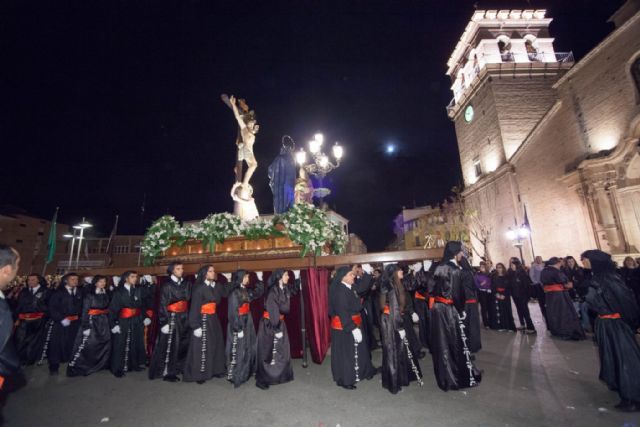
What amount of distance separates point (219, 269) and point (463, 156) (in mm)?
28244

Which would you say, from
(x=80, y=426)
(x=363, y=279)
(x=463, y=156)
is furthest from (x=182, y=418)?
(x=463, y=156)

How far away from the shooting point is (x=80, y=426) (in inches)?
165

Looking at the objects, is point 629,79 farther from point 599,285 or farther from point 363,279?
point 363,279

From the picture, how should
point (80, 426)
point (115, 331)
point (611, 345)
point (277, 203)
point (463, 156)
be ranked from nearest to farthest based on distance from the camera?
point (80, 426)
point (611, 345)
point (115, 331)
point (277, 203)
point (463, 156)

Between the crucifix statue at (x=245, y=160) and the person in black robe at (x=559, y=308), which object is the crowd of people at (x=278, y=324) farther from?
the crucifix statue at (x=245, y=160)

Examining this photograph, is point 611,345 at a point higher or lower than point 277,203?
lower

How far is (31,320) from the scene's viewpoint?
767 centimetres

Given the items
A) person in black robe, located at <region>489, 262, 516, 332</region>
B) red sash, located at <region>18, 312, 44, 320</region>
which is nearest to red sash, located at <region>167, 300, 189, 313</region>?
red sash, located at <region>18, 312, 44, 320</region>

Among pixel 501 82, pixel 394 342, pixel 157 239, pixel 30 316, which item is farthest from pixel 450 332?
pixel 501 82

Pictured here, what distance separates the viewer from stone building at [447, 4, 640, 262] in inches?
585

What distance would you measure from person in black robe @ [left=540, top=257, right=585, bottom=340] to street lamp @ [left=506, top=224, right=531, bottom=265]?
1139cm

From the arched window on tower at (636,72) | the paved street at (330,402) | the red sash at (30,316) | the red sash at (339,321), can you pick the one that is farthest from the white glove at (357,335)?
the arched window on tower at (636,72)

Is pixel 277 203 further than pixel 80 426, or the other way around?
pixel 277 203

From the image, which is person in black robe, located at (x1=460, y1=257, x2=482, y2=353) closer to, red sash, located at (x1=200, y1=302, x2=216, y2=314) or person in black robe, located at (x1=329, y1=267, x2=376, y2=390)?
person in black robe, located at (x1=329, y1=267, x2=376, y2=390)
